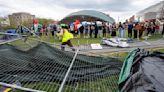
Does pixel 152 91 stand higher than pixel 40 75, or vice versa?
pixel 152 91

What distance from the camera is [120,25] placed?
18031 millimetres

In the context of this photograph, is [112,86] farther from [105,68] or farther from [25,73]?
[25,73]

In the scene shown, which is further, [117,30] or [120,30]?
[117,30]

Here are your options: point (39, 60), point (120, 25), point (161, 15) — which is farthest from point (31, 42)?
point (161, 15)

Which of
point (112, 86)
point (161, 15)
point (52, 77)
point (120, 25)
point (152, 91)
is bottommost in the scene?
point (112, 86)

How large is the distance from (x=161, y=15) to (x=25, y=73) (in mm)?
27805

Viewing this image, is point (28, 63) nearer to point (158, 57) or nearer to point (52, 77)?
point (52, 77)

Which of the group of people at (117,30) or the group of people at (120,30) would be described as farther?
the group of people at (117,30)

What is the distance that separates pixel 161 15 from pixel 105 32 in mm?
13387

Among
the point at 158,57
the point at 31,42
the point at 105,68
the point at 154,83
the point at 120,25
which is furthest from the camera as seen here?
the point at 120,25

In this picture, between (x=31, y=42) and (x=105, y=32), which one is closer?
(x=31, y=42)

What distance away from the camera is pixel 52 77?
13.2 ft

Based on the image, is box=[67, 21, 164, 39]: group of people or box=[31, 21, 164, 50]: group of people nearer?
box=[31, 21, 164, 50]: group of people

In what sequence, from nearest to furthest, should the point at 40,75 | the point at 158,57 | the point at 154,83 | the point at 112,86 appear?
the point at 154,83, the point at 158,57, the point at 40,75, the point at 112,86
